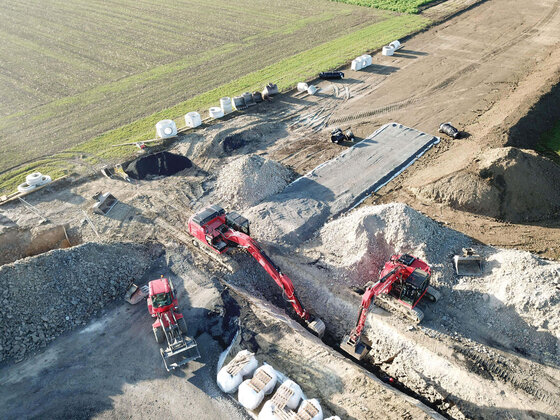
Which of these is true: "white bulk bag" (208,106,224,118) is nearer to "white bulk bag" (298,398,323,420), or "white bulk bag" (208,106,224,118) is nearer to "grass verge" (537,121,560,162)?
"grass verge" (537,121,560,162)

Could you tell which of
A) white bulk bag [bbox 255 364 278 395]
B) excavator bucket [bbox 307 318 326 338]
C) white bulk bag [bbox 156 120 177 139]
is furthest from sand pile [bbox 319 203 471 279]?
white bulk bag [bbox 156 120 177 139]

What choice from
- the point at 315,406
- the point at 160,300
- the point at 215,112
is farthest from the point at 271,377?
the point at 215,112

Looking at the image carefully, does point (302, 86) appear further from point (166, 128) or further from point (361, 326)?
point (361, 326)

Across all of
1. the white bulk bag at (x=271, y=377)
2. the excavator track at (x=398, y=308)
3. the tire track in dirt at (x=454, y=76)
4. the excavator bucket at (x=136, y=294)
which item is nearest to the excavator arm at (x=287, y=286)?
the excavator track at (x=398, y=308)

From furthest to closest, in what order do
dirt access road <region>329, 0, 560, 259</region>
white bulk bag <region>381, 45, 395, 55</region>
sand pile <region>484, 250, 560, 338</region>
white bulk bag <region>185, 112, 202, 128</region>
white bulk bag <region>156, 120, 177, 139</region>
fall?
white bulk bag <region>381, 45, 395, 55</region> < white bulk bag <region>185, 112, 202, 128</region> < white bulk bag <region>156, 120, 177, 139</region> < dirt access road <region>329, 0, 560, 259</region> < sand pile <region>484, 250, 560, 338</region>

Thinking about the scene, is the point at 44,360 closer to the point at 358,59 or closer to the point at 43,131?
the point at 43,131

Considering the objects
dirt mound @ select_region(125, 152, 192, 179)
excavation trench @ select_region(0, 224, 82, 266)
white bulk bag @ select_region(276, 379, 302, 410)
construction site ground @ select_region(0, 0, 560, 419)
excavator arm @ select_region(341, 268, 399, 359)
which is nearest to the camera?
white bulk bag @ select_region(276, 379, 302, 410)
